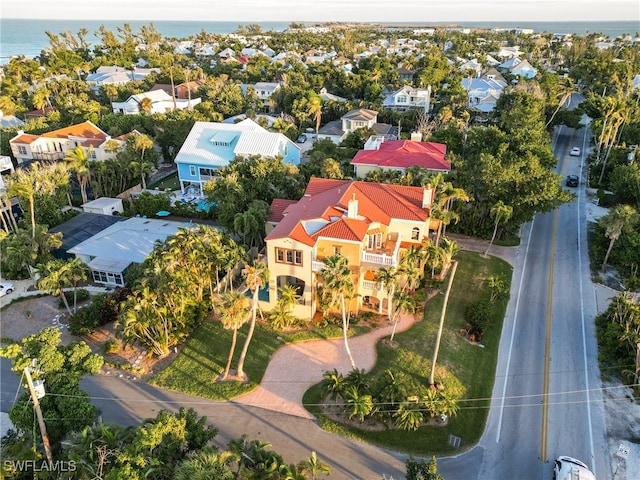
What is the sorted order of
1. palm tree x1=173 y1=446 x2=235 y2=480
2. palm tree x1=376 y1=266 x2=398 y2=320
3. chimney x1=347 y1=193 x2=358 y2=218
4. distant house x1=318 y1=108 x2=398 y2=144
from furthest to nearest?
1. distant house x1=318 y1=108 x2=398 y2=144
2. chimney x1=347 y1=193 x2=358 y2=218
3. palm tree x1=376 y1=266 x2=398 y2=320
4. palm tree x1=173 y1=446 x2=235 y2=480

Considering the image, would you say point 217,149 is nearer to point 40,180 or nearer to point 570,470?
point 40,180

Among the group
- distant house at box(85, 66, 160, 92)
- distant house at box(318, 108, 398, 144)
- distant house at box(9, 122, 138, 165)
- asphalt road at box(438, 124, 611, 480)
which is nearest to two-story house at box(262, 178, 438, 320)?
asphalt road at box(438, 124, 611, 480)

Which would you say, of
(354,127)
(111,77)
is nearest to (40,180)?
(354,127)

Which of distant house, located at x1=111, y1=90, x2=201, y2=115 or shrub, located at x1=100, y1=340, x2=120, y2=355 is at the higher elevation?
distant house, located at x1=111, y1=90, x2=201, y2=115

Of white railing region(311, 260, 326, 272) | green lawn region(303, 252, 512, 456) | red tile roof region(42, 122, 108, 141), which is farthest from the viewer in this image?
red tile roof region(42, 122, 108, 141)

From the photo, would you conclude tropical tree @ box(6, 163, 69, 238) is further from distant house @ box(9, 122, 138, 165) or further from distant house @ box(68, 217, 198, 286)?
distant house @ box(9, 122, 138, 165)

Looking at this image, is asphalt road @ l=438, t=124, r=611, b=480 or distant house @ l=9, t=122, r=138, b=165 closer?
asphalt road @ l=438, t=124, r=611, b=480
